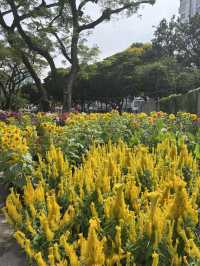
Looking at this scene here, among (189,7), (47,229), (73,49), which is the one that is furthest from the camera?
(189,7)

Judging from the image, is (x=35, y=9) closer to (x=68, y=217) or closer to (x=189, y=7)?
(x=68, y=217)

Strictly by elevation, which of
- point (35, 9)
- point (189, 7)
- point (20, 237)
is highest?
point (189, 7)

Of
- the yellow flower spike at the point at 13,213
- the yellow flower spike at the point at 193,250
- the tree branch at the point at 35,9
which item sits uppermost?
the tree branch at the point at 35,9

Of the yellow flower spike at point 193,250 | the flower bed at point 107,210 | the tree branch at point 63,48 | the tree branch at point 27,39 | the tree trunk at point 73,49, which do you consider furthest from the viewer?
the tree branch at point 63,48

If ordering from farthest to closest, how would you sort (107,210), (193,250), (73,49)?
1. (73,49)
2. (107,210)
3. (193,250)

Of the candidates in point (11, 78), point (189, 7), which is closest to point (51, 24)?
point (11, 78)

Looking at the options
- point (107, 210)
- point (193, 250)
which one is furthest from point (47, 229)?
point (193, 250)

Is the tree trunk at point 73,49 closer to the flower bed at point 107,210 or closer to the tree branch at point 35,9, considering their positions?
the tree branch at point 35,9

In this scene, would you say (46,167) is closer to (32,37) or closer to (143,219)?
(143,219)

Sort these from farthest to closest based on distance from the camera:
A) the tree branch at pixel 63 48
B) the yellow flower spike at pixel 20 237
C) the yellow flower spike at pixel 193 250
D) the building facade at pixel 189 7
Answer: the building facade at pixel 189 7, the tree branch at pixel 63 48, the yellow flower spike at pixel 20 237, the yellow flower spike at pixel 193 250

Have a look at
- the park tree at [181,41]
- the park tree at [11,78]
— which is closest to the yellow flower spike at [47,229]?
the park tree at [11,78]

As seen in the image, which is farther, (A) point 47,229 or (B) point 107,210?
(B) point 107,210

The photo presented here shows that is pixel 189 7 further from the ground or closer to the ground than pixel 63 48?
further from the ground

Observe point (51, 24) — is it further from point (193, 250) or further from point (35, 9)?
point (193, 250)
